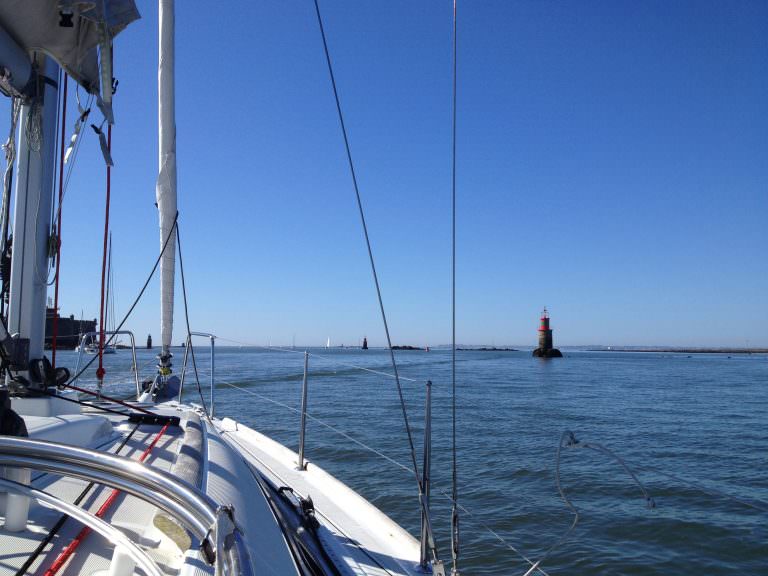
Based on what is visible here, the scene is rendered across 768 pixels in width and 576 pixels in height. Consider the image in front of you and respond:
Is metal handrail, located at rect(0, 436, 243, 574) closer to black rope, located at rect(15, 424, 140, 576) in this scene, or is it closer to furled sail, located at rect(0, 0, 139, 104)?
black rope, located at rect(15, 424, 140, 576)

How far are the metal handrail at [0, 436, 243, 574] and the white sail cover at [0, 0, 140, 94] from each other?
2479 millimetres

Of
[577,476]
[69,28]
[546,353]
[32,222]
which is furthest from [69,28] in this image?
[546,353]

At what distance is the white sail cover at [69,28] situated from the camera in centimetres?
259

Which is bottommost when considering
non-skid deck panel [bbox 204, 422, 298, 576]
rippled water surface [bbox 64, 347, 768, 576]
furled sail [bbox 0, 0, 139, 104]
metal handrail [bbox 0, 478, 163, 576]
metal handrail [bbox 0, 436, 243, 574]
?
rippled water surface [bbox 64, 347, 768, 576]

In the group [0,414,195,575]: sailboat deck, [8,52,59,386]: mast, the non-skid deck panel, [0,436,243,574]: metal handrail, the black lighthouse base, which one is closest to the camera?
[0,436,243,574]: metal handrail

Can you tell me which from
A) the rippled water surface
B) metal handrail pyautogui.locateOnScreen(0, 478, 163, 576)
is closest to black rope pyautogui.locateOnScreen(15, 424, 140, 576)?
metal handrail pyautogui.locateOnScreen(0, 478, 163, 576)

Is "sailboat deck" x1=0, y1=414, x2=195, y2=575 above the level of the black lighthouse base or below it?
above

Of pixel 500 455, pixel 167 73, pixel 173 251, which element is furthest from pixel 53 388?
pixel 500 455

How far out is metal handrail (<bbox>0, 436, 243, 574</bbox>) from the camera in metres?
0.93

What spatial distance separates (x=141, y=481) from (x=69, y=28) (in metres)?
2.92

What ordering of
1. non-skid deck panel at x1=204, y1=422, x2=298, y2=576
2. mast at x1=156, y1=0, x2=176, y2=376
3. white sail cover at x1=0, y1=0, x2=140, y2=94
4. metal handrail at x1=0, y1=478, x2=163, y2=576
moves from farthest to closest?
mast at x1=156, y1=0, x2=176, y2=376 < white sail cover at x1=0, y1=0, x2=140, y2=94 < non-skid deck panel at x1=204, y1=422, x2=298, y2=576 < metal handrail at x1=0, y1=478, x2=163, y2=576

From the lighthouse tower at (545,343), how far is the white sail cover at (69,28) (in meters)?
49.3

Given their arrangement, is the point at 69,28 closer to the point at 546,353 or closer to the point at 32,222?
the point at 32,222

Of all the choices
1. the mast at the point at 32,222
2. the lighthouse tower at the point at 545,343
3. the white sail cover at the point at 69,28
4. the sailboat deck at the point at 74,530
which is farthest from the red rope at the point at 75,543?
the lighthouse tower at the point at 545,343
